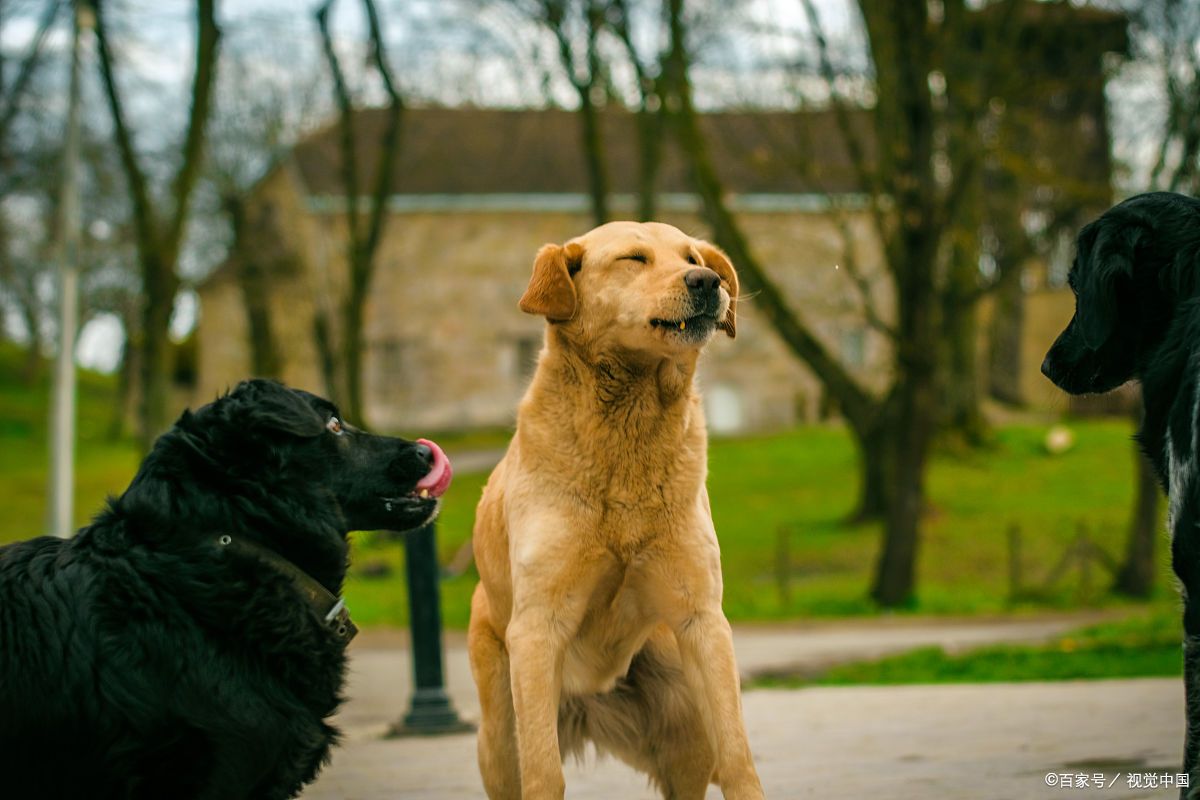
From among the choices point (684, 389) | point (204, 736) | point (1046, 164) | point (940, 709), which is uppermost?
point (1046, 164)

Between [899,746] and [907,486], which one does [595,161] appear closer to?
[907,486]

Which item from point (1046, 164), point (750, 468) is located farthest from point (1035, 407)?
point (1046, 164)

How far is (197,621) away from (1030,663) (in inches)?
367

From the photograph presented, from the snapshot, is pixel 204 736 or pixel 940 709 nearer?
pixel 204 736

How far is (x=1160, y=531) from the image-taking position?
22781 millimetres

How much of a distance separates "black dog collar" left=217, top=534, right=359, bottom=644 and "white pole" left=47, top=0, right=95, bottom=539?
13941 mm

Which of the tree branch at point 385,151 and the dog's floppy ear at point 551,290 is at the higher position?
the tree branch at point 385,151

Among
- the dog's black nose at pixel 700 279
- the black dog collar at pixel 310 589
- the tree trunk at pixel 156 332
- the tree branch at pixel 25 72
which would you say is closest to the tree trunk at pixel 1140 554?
the tree trunk at pixel 156 332

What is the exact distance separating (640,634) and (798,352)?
1762 centimetres

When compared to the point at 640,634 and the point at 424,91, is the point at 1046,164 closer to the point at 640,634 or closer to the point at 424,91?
the point at 424,91

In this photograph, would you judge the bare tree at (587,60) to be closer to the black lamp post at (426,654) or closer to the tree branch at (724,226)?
the tree branch at (724,226)

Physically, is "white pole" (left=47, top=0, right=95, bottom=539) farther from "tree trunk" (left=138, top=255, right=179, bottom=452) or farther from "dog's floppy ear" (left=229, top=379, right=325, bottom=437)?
"dog's floppy ear" (left=229, top=379, right=325, bottom=437)

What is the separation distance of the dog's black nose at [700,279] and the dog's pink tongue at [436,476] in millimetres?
1162

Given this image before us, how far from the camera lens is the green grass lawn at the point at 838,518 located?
21.0 meters
